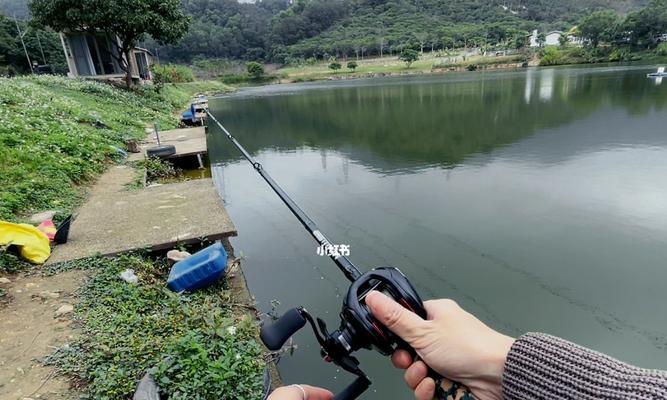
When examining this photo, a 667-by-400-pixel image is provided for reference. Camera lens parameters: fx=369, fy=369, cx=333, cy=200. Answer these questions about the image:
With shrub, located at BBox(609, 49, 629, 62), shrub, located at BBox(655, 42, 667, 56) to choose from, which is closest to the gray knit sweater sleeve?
shrub, located at BBox(655, 42, 667, 56)

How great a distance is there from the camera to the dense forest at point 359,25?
7954 centimetres

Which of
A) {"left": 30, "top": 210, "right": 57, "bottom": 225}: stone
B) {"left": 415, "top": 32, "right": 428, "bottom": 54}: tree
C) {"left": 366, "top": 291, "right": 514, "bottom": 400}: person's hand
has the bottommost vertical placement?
{"left": 30, "top": 210, "right": 57, "bottom": 225}: stone

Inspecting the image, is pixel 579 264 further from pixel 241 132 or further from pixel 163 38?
pixel 163 38

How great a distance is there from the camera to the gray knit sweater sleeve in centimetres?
72

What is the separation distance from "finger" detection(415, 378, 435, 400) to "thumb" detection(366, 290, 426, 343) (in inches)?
4.8

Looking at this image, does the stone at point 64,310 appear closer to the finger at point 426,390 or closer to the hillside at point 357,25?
the finger at point 426,390

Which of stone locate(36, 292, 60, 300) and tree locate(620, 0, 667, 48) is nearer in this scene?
stone locate(36, 292, 60, 300)

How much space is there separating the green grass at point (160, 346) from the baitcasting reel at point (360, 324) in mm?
1160

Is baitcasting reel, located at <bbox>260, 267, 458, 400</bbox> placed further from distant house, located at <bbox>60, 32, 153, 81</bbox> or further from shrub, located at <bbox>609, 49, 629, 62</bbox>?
shrub, located at <bbox>609, 49, 629, 62</bbox>

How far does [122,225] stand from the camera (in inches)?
171

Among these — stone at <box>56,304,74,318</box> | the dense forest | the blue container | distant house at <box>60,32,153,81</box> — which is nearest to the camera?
stone at <box>56,304,74,318</box>

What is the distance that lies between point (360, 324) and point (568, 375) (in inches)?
20.4

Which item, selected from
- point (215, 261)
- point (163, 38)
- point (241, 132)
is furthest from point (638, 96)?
point (163, 38)

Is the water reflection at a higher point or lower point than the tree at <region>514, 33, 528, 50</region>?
lower
